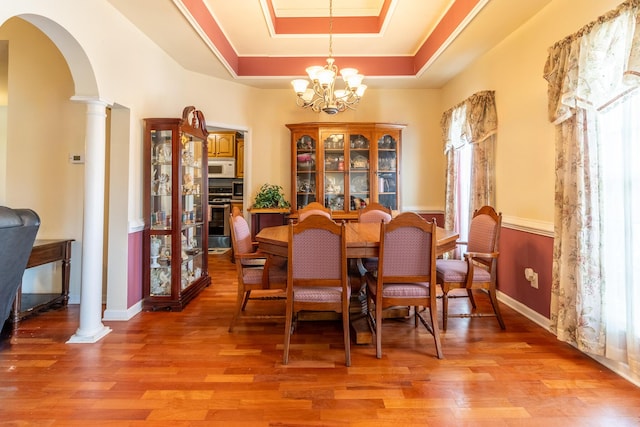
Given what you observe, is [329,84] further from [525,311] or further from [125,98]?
[525,311]

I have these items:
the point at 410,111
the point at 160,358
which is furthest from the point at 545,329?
the point at 410,111

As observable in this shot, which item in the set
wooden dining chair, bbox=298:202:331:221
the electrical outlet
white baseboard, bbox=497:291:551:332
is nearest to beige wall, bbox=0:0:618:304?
the electrical outlet

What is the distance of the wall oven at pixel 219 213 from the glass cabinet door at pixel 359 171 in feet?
9.33

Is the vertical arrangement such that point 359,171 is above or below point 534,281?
above

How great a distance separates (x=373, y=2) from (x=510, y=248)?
2896 mm

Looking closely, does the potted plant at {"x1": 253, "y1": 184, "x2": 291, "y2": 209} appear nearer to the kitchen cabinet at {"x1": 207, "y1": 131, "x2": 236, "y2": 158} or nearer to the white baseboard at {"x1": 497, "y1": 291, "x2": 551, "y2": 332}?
the kitchen cabinet at {"x1": 207, "y1": 131, "x2": 236, "y2": 158}

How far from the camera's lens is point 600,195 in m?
2.14

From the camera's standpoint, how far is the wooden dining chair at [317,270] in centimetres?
215

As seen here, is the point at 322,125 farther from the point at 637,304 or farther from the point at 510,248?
the point at 637,304

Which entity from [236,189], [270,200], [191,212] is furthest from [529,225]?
[236,189]

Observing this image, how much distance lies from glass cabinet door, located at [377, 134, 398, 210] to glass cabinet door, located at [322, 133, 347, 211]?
0.53 m

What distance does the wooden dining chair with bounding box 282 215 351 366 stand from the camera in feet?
7.06

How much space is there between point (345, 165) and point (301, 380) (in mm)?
3286

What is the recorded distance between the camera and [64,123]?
3.25 m
